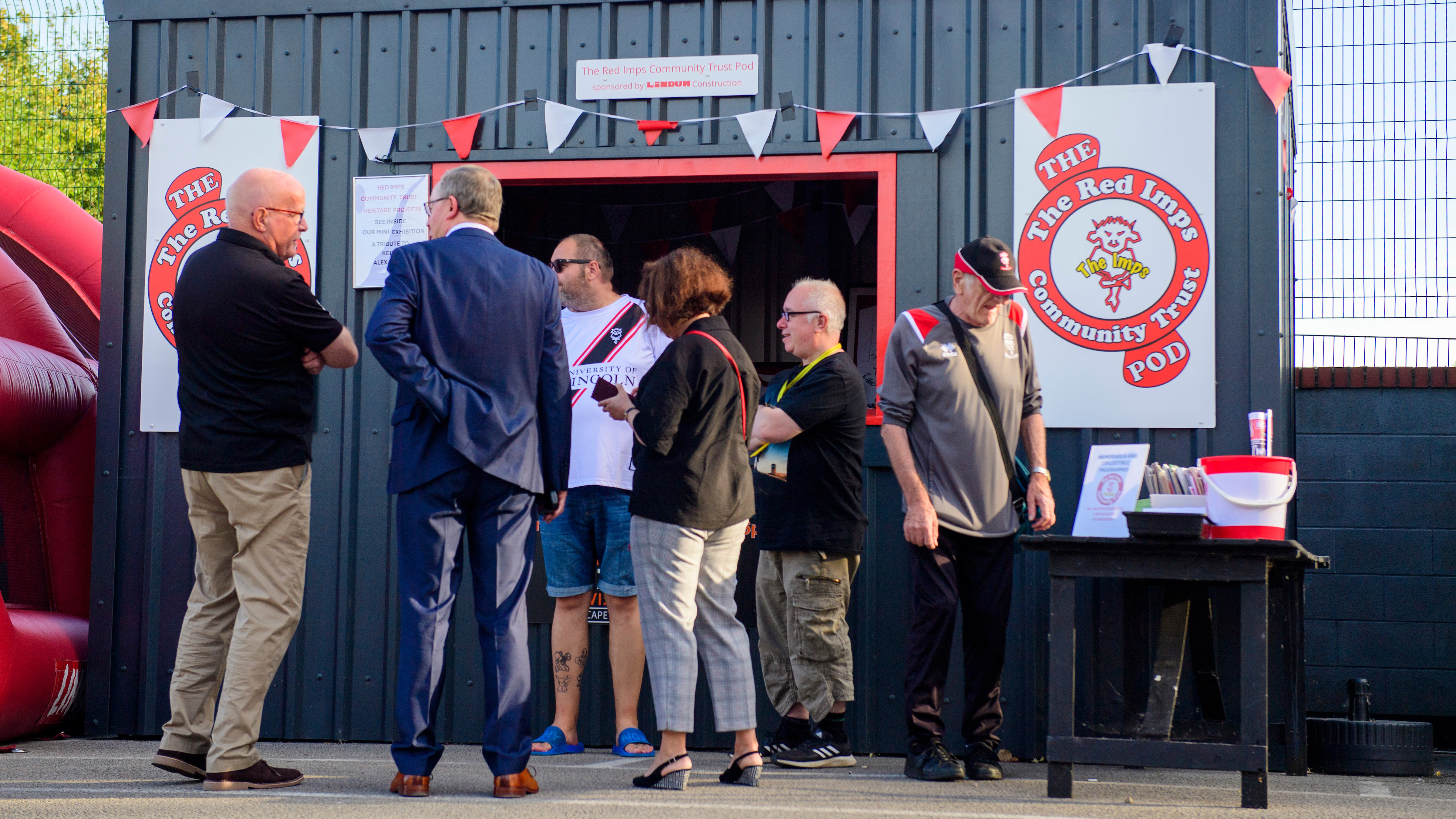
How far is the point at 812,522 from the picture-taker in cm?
423

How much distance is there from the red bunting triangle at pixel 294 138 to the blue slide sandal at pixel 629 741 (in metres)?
2.58

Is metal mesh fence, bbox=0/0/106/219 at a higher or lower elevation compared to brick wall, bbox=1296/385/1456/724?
higher

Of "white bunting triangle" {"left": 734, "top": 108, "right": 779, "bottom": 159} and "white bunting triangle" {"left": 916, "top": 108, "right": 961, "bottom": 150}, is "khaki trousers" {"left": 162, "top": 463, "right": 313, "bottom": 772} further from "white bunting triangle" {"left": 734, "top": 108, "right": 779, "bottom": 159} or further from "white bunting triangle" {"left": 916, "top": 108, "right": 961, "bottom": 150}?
"white bunting triangle" {"left": 916, "top": 108, "right": 961, "bottom": 150}

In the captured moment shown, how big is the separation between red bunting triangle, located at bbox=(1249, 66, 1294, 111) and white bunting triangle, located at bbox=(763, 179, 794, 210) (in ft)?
10.3

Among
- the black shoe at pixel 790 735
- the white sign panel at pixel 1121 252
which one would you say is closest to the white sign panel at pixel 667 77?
the white sign panel at pixel 1121 252

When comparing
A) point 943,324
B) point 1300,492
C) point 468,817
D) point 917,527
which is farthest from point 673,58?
point 1300,492

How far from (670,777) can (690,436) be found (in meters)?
0.95

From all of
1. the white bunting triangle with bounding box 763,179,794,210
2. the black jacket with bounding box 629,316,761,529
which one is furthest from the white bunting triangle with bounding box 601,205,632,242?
the black jacket with bounding box 629,316,761,529

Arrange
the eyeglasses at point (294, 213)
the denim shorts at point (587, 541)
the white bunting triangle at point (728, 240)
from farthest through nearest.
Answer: the white bunting triangle at point (728, 240) → the denim shorts at point (587, 541) → the eyeglasses at point (294, 213)

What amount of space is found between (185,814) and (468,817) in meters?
0.70

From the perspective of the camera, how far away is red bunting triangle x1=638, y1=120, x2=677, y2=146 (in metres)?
5.01

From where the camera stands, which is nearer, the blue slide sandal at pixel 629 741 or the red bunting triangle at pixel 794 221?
the blue slide sandal at pixel 629 741

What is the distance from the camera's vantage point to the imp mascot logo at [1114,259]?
15.4 feet

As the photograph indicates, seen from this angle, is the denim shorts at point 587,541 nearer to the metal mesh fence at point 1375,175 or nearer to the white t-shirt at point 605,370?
the white t-shirt at point 605,370
